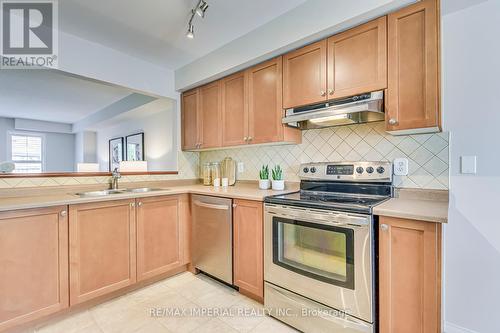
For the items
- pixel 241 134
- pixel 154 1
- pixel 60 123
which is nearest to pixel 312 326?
pixel 241 134

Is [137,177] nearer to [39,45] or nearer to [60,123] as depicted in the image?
[39,45]

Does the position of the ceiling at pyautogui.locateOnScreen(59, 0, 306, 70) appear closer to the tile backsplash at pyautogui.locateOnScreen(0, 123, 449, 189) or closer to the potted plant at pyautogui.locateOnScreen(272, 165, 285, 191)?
the tile backsplash at pyautogui.locateOnScreen(0, 123, 449, 189)

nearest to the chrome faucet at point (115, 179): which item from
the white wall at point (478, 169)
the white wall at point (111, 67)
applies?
the white wall at point (111, 67)

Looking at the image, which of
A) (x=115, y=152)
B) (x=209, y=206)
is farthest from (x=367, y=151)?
(x=115, y=152)

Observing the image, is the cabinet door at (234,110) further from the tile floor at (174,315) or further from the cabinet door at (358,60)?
the tile floor at (174,315)

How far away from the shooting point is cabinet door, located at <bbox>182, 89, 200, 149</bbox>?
9.82ft

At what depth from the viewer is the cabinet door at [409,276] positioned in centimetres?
120

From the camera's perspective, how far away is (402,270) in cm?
130

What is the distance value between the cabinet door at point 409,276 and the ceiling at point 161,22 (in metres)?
1.77

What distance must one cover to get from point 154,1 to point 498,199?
8.81 ft

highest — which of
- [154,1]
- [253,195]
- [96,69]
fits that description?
[154,1]

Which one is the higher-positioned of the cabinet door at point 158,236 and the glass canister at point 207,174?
the glass canister at point 207,174

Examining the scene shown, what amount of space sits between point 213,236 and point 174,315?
0.70 meters

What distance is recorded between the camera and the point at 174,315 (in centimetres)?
186
